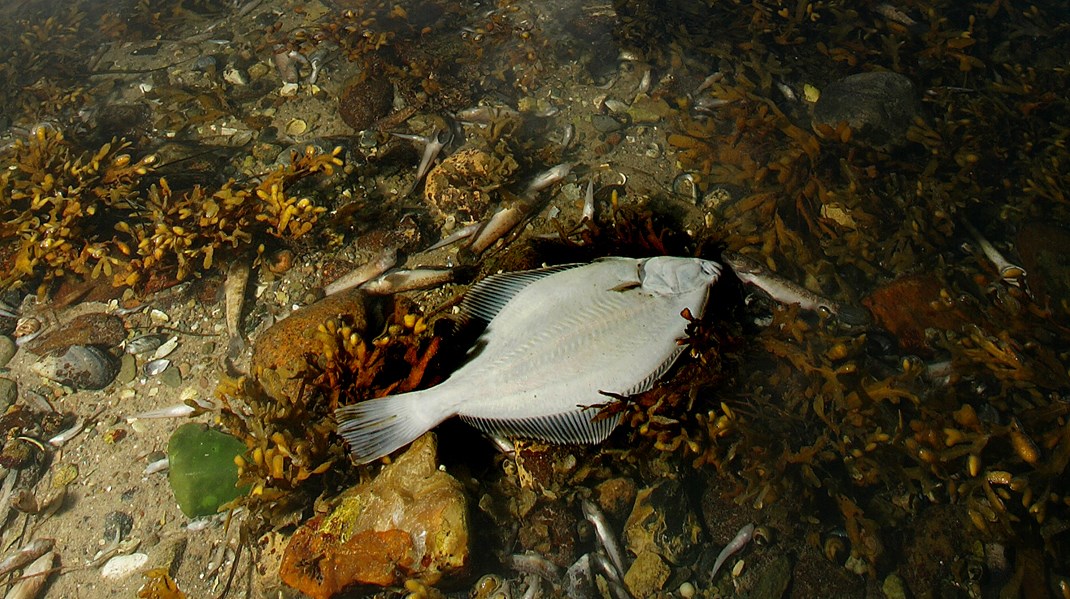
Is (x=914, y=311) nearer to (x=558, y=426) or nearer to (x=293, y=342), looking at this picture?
(x=558, y=426)

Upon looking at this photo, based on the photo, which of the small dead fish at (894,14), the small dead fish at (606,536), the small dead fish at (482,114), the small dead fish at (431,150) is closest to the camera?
the small dead fish at (606,536)

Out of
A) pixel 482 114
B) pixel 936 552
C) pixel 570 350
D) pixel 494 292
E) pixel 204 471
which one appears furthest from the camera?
pixel 482 114

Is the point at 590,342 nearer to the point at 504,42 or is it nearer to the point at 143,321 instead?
the point at 143,321

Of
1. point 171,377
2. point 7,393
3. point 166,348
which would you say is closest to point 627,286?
point 171,377

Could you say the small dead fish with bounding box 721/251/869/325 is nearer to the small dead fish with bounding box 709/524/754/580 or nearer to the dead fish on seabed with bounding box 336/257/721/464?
the dead fish on seabed with bounding box 336/257/721/464

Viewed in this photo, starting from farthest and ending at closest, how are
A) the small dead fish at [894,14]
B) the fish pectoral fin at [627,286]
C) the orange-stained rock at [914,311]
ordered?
the small dead fish at [894,14], the orange-stained rock at [914,311], the fish pectoral fin at [627,286]

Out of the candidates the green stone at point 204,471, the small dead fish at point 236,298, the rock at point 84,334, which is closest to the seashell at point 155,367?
the rock at point 84,334

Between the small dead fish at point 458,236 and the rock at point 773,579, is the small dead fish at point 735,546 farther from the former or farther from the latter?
the small dead fish at point 458,236
